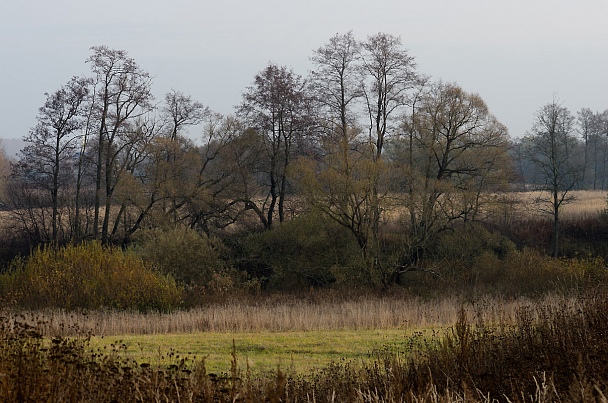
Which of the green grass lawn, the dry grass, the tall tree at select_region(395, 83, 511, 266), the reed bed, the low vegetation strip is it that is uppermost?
the tall tree at select_region(395, 83, 511, 266)

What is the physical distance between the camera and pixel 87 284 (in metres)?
24.3

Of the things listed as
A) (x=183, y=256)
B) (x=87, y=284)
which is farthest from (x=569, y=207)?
(x=87, y=284)

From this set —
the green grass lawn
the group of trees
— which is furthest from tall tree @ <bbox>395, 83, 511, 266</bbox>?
the green grass lawn

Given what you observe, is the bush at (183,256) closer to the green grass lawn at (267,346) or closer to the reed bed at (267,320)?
the reed bed at (267,320)

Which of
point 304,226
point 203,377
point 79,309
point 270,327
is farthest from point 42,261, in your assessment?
point 203,377

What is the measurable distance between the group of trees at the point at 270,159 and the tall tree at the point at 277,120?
0.07m

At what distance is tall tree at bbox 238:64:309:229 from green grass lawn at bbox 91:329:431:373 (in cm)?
Result: 2274

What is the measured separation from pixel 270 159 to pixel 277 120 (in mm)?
2332

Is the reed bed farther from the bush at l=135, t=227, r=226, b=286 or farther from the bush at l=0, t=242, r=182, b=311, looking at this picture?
the bush at l=135, t=227, r=226, b=286

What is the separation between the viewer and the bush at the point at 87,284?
24031 mm

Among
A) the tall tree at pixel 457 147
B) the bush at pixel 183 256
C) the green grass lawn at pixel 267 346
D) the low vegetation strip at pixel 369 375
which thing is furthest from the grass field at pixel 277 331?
the tall tree at pixel 457 147

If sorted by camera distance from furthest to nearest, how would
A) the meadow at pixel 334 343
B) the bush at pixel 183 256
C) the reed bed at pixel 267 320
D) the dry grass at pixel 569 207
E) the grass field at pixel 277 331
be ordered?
the dry grass at pixel 569 207, the bush at pixel 183 256, the reed bed at pixel 267 320, the grass field at pixel 277 331, the meadow at pixel 334 343

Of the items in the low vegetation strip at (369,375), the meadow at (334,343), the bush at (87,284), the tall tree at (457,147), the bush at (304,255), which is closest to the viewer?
the low vegetation strip at (369,375)

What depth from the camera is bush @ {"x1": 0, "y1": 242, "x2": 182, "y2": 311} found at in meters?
24.0
